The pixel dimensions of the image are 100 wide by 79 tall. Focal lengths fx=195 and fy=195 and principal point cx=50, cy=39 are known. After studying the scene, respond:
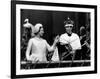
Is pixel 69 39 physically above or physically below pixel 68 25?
below

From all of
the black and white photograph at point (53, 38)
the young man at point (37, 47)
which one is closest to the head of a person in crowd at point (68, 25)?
the black and white photograph at point (53, 38)

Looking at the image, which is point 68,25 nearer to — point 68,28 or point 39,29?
point 68,28

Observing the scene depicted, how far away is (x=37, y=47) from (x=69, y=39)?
377mm

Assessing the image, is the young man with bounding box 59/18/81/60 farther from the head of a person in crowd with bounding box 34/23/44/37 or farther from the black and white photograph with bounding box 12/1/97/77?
the head of a person in crowd with bounding box 34/23/44/37

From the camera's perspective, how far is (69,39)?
Result: 85.7 inches

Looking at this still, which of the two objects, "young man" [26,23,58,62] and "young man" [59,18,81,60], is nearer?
"young man" [26,23,58,62]

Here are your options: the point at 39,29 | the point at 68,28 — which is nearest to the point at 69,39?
the point at 68,28

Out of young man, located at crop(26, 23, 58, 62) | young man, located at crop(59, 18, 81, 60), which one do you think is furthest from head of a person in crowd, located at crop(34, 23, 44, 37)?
young man, located at crop(59, 18, 81, 60)

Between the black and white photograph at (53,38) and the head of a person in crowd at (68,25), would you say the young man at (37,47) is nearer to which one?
the black and white photograph at (53,38)

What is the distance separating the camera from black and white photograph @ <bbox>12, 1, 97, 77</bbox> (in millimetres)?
2006

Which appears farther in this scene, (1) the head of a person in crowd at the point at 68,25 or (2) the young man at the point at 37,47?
(1) the head of a person in crowd at the point at 68,25

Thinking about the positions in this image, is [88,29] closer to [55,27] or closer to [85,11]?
[85,11]

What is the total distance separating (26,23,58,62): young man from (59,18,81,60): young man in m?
0.18

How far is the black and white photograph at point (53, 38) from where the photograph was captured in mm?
2006
